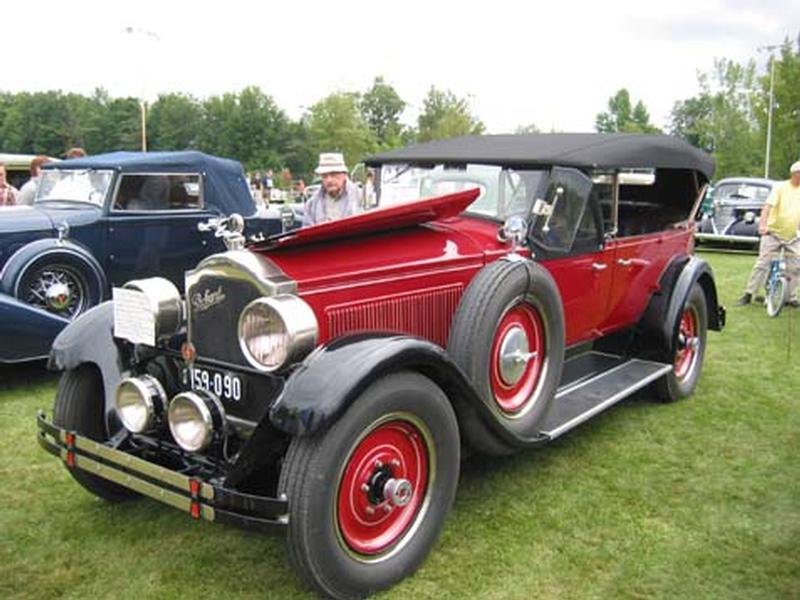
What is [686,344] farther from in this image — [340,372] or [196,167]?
[196,167]

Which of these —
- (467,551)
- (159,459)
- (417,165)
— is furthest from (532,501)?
(417,165)

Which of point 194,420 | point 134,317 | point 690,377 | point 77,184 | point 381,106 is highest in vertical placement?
point 381,106

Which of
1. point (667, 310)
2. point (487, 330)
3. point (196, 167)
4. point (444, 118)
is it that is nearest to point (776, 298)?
point (667, 310)

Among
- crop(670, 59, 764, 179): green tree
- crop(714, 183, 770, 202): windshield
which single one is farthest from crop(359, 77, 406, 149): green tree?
crop(714, 183, 770, 202): windshield

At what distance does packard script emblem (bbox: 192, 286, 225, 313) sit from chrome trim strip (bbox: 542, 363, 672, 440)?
169 centimetres

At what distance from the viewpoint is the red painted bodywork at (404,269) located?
3.17 metres

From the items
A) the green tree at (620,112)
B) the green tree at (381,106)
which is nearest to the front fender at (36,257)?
the green tree at (381,106)

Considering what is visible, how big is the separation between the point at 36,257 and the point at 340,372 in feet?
14.0

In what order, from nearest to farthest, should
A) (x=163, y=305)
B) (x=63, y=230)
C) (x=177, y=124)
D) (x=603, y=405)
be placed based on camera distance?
1. (x=163, y=305)
2. (x=603, y=405)
3. (x=63, y=230)
4. (x=177, y=124)

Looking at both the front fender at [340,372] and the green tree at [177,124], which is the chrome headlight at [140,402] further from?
the green tree at [177,124]

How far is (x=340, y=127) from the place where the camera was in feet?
173

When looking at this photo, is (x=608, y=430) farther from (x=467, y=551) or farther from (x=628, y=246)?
(x=467, y=551)

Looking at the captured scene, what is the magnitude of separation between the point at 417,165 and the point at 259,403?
2.19 metres

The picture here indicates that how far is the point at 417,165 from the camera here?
470 centimetres
